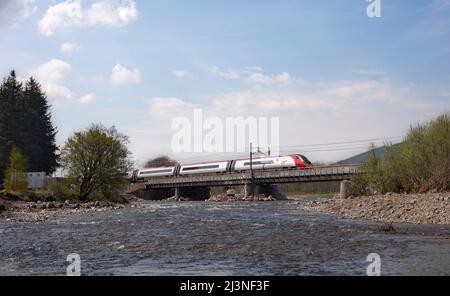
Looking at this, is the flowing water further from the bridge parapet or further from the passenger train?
the passenger train

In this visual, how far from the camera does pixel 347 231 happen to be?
2462 centimetres

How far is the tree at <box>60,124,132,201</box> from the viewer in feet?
203

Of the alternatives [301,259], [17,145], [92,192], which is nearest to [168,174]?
[17,145]

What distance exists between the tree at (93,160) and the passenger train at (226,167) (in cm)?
1091

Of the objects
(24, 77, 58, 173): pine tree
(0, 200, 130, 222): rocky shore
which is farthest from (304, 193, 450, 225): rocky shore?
(24, 77, 58, 173): pine tree

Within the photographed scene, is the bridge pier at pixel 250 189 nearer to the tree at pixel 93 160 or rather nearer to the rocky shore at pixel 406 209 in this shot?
the tree at pixel 93 160

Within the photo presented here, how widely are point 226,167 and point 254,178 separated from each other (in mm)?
10256

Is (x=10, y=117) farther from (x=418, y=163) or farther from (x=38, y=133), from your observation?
(x=418, y=163)

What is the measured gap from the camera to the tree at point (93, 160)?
203 feet

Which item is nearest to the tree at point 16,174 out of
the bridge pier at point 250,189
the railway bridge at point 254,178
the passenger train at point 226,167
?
the passenger train at point 226,167

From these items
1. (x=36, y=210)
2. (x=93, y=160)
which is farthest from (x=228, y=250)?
(x=93, y=160)

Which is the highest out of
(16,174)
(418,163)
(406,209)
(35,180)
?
(418,163)

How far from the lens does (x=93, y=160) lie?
205 feet
